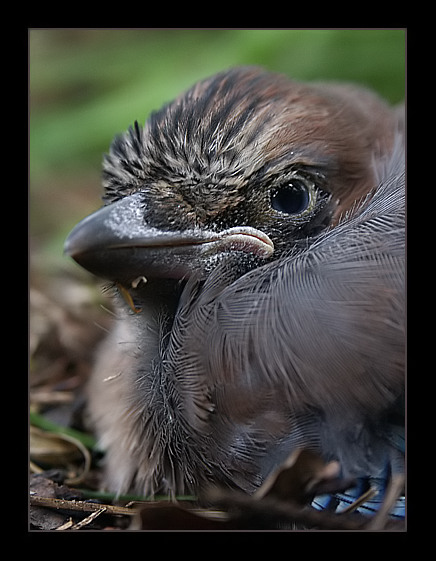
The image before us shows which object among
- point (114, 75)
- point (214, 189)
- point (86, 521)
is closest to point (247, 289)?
point (214, 189)

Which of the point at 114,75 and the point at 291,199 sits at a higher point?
the point at 114,75

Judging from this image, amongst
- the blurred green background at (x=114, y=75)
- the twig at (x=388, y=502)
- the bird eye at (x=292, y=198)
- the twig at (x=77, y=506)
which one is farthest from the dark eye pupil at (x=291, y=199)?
the twig at (x=77, y=506)

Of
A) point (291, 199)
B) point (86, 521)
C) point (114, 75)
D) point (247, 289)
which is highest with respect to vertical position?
point (114, 75)

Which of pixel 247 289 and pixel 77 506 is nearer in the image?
pixel 247 289

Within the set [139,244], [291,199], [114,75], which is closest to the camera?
[139,244]

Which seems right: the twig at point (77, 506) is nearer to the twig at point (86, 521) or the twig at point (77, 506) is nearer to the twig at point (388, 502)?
the twig at point (86, 521)

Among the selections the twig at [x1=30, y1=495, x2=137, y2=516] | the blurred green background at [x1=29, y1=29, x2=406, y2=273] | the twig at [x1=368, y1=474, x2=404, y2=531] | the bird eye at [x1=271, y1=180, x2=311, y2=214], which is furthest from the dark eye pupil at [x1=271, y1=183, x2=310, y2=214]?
the twig at [x1=30, y1=495, x2=137, y2=516]

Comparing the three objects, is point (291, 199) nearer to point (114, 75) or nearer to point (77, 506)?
point (77, 506)

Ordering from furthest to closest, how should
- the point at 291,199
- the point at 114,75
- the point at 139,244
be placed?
the point at 114,75
the point at 291,199
the point at 139,244
